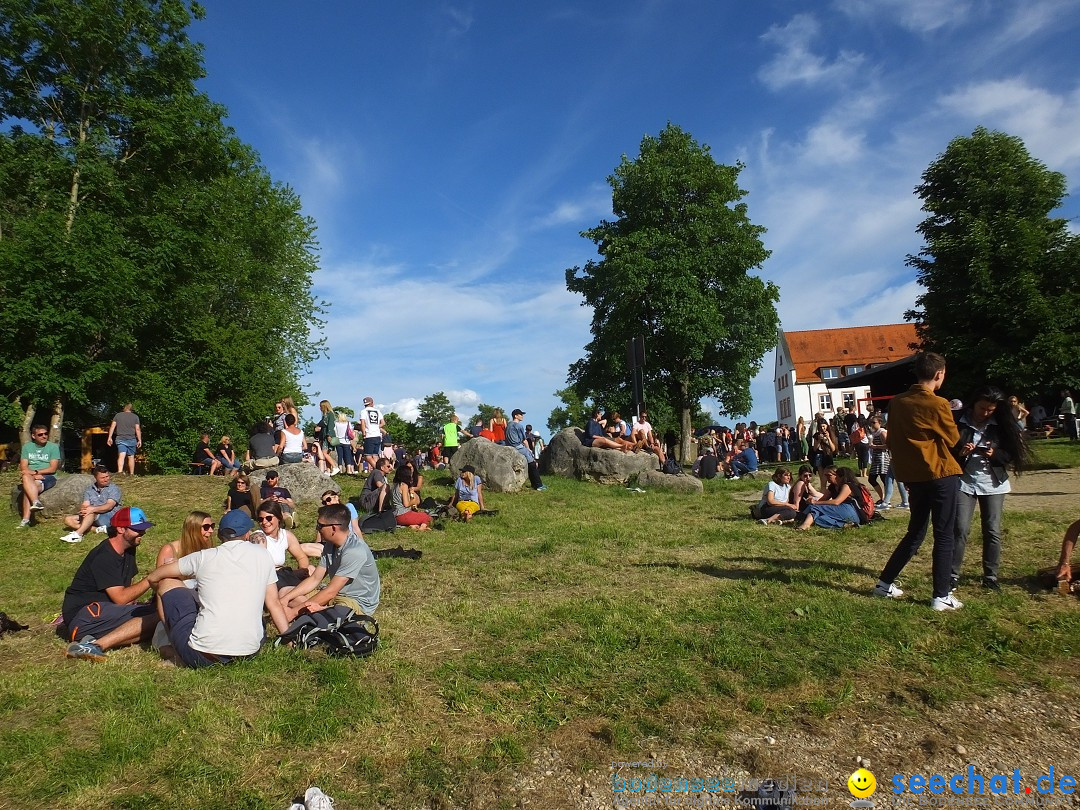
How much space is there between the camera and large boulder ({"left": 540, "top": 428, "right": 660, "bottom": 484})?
17.0 metres

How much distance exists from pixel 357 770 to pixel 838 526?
8407mm

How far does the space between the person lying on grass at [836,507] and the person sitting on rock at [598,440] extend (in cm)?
761

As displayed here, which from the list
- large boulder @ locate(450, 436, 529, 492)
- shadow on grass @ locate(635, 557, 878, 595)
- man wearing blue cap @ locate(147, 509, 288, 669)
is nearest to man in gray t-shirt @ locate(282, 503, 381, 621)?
man wearing blue cap @ locate(147, 509, 288, 669)

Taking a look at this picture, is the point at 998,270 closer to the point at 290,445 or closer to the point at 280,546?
the point at 290,445

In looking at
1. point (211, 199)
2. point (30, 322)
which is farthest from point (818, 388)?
A: point (30, 322)

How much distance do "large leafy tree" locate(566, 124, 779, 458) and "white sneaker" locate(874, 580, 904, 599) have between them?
75.7 feet

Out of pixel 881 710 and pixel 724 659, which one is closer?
pixel 881 710

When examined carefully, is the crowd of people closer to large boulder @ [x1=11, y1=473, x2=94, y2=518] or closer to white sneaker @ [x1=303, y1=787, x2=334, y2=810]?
white sneaker @ [x1=303, y1=787, x2=334, y2=810]

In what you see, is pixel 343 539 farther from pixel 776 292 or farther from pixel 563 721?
pixel 776 292

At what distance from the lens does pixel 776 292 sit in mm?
32469

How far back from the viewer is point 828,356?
67.5 m

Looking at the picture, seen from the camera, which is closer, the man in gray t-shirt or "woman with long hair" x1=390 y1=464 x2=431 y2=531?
the man in gray t-shirt

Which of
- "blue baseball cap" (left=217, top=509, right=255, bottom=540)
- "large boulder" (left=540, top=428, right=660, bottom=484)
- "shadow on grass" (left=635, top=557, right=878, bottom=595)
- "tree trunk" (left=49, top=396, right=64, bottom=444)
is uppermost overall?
"tree trunk" (left=49, top=396, right=64, bottom=444)

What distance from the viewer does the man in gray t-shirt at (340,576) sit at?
19.5ft
